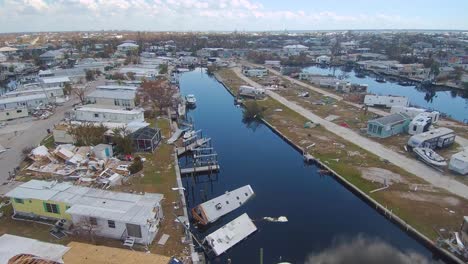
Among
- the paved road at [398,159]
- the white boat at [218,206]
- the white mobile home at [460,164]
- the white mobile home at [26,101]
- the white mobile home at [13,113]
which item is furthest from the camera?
the white mobile home at [26,101]

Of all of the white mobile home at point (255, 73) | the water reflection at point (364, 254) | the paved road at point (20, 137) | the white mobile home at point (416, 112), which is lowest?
the water reflection at point (364, 254)

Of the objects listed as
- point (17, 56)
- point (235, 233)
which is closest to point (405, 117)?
point (235, 233)

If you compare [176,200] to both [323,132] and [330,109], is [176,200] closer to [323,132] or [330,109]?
[323,132]

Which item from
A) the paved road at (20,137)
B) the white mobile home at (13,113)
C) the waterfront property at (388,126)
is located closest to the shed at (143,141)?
the paved road at (20,137)

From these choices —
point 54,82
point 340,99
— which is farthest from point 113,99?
point 340,99

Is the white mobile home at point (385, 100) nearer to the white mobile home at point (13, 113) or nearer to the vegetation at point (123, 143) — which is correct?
the vegetation at point (123, 143)

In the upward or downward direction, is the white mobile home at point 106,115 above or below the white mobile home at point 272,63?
below

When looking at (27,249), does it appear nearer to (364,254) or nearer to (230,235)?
(230,235)
